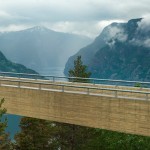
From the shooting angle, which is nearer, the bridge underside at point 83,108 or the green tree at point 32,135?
the bridge underside at point 83,108

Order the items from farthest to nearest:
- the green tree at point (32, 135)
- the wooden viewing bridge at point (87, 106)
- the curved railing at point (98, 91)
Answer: the green tree at point (32, 135) < the curved railing at point (98, 91) < the wooden viewing bridge at point (87, 106)

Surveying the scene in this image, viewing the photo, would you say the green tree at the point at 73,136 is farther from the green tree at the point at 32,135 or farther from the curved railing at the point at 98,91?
the curved railing at the point at 98,91

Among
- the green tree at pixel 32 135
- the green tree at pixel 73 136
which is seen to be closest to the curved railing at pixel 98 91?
the green tree at pixel 32 135

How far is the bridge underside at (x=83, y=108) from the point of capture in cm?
2396

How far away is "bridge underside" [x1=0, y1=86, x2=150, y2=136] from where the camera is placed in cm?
2396

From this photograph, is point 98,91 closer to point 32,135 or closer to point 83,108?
point 83,108

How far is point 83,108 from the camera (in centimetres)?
2700

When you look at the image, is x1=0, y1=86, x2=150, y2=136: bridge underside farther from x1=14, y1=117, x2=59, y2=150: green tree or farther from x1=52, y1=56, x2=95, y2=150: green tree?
x1=52, y1=56, x2=95, y2=150: green tree

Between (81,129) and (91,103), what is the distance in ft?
86.4

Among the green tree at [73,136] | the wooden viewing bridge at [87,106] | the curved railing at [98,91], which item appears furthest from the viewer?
the green tree at [73,136]

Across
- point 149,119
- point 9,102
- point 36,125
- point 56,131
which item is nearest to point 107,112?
point 149,119

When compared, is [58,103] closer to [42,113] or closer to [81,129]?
[42,113]

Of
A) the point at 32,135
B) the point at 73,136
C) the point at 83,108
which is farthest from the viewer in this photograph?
the point at 73,136

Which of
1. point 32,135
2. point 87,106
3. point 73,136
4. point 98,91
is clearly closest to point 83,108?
point 87,106
